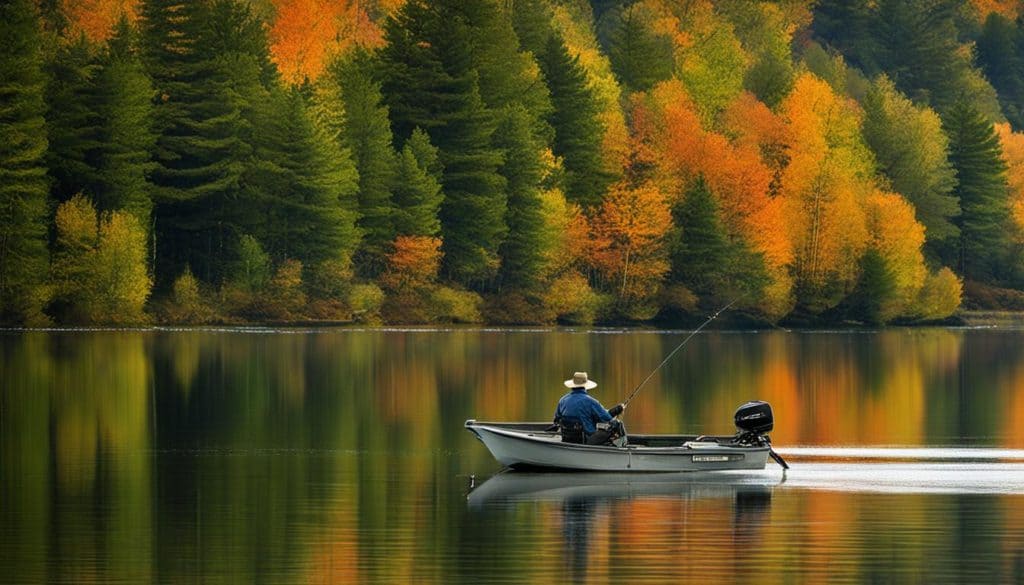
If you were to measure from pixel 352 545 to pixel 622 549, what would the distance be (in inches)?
136

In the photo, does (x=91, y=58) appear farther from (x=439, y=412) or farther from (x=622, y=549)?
(x=622, y=549)

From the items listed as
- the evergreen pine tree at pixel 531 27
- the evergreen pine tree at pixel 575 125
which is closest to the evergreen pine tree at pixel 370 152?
the evergreen pine tree at pixel 575 125

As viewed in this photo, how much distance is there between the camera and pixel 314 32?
13062 centimetres

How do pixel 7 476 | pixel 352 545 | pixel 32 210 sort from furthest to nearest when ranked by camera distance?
pixel 32 210
pixel 7 476
pixel 352 545

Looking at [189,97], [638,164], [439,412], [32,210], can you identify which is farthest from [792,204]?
[439,412]

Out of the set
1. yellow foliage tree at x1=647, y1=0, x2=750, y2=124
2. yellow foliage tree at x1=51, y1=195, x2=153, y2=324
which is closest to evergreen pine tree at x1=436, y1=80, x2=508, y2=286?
yellow foliage tree at x1=647, y1=0, x2=750, y2=124

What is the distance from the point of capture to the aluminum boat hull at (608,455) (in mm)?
38938

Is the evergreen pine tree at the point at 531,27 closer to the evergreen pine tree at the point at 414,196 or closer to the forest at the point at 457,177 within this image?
the forest at the point at 457,177

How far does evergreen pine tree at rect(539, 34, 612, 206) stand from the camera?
12075 cm

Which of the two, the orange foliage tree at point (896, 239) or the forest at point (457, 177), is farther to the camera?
the orange foliage tree at point (896, 239)

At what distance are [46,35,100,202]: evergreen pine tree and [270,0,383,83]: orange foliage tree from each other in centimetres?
→ 1785

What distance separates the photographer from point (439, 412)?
54281 mm

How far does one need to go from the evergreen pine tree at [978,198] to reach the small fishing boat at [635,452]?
10386 cm

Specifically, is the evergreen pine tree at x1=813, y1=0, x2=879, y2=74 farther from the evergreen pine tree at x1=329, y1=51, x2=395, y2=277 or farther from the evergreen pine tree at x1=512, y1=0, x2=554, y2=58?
the evergreen pine tree at x1=329, y1=51, x2=395, y2=277
